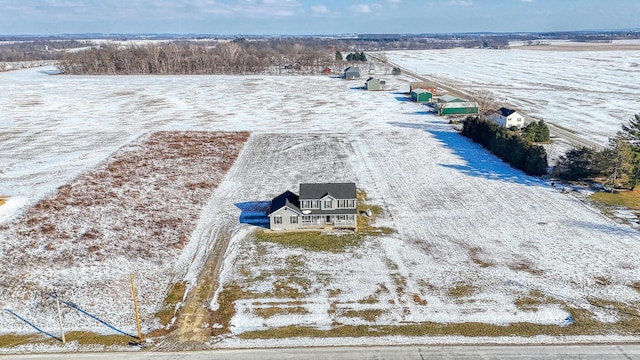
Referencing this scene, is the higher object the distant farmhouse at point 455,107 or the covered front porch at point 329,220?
the distant farmhouse at point 455,107

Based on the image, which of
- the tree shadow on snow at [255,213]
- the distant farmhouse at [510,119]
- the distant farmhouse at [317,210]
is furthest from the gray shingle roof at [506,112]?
the tree shadow on snow at [255,213]

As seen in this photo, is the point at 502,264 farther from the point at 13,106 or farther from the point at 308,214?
the point at 13,106

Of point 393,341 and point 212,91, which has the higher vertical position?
point 212,91

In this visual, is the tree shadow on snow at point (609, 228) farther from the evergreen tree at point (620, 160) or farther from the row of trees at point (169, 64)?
the row of trees at point (169, 64)

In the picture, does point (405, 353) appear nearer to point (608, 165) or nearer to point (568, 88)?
point (608, 165)

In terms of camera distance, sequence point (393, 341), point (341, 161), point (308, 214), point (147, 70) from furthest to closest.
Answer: point (147, 70) < point (341, 161) < point (308, 214) < point (393, 341)


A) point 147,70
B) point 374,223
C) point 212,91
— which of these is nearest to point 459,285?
point 374,223
